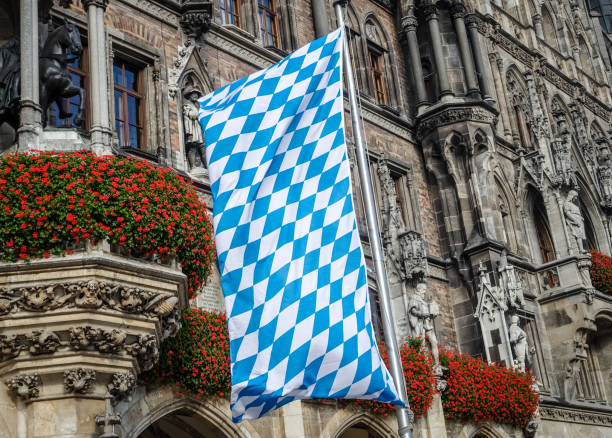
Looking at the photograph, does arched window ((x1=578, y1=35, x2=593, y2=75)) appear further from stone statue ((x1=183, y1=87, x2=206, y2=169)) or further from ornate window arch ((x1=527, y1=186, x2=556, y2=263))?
stone statue ((x1=183, y1=87, x2=206, y2=169))

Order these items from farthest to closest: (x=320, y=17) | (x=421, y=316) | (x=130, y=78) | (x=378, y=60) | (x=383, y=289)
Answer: (x=378, y=60) < (x=320, y=17) < (x=421, y=316) < (x=130, y=78) < (x=383, y=289)

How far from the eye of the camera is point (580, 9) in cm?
3553

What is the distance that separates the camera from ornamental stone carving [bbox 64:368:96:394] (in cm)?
1038

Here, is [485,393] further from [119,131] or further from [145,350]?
[145,350]

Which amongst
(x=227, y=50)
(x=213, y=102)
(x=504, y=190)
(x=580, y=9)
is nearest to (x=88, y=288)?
(x=213, y=102)

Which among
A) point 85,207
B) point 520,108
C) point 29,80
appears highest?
point 520,108

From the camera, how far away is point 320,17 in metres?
21.9

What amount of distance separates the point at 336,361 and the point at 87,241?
4113 millimetres

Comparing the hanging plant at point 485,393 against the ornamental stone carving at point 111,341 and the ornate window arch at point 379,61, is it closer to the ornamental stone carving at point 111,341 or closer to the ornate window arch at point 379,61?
the ornate window arch at point 379,61

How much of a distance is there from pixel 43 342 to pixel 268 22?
12.7 meters

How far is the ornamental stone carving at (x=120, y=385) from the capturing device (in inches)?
423

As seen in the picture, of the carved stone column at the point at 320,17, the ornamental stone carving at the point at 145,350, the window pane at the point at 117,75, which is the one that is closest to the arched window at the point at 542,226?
the carved stone column at the point at 320,17

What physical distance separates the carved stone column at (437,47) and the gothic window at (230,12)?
6.40 meters

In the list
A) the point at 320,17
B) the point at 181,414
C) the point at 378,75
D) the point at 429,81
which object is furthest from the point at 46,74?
the point at 429,81
